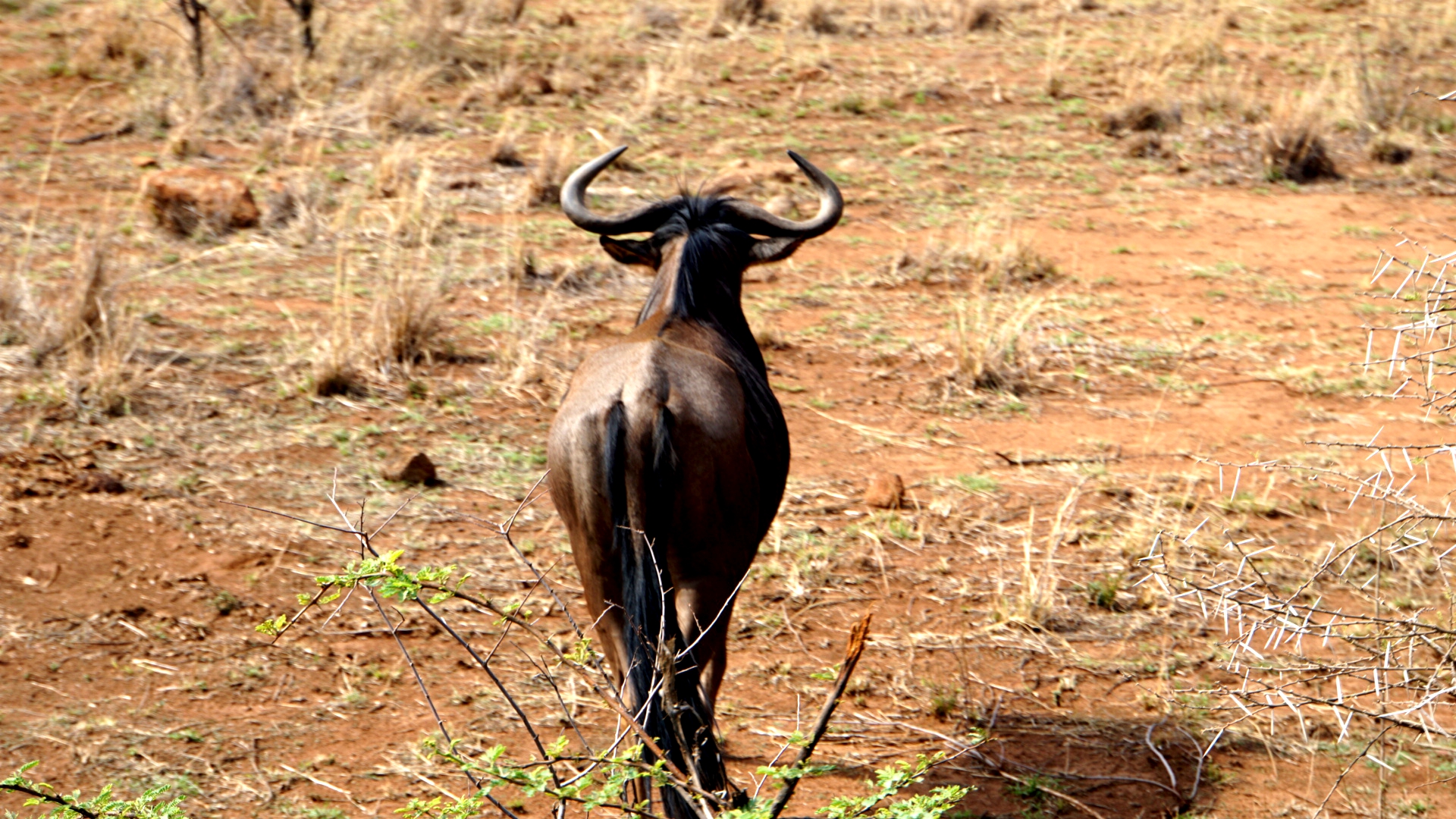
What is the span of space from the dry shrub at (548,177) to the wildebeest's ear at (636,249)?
5378 mm

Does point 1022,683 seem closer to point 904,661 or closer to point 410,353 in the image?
point 904,661

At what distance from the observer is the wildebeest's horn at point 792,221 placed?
4.97 metres

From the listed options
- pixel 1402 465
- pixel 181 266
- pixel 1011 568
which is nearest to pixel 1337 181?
pixel 1402 465

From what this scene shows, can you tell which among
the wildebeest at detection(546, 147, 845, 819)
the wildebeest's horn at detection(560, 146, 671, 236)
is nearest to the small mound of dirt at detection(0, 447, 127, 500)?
the wildebeest's horn at detection(560, 146, 671, 236)

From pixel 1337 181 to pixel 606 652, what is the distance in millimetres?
10055

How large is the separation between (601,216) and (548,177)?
5711 mm

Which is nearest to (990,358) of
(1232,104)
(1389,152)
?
(1232,104)

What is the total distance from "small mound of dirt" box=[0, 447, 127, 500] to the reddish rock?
341cm

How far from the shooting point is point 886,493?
6488 millimetres

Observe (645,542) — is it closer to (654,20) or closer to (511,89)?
(511,89)

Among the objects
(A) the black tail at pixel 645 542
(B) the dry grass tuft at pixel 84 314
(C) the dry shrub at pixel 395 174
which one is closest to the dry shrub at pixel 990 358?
(A) the black tail at pixel 645 542

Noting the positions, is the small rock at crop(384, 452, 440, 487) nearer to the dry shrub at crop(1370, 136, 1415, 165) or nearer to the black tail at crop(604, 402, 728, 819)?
the black tail at crop(604, 402, 728, 819)

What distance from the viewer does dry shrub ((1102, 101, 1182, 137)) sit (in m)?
12.4

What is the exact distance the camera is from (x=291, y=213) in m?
9.70
